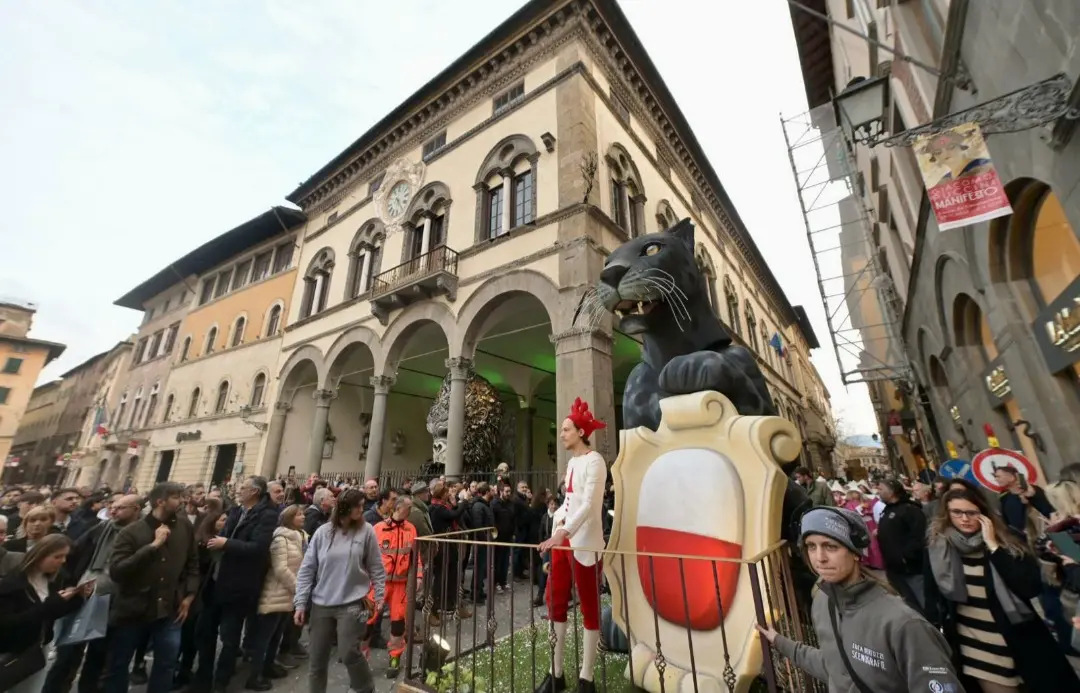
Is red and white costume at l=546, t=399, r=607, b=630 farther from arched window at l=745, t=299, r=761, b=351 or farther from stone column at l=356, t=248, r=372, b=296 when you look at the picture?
arched window at l=745, t=299, r=761, b=351

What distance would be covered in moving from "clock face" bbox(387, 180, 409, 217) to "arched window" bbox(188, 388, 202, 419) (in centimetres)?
1320

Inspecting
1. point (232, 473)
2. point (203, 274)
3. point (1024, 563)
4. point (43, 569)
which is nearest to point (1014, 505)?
point (1024, 563)

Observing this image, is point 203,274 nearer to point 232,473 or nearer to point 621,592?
point 232,473

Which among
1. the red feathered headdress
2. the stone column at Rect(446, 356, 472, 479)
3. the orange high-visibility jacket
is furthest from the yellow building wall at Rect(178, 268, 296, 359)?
the red feathered headdress

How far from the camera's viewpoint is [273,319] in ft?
62.1

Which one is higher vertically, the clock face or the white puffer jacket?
the clock face

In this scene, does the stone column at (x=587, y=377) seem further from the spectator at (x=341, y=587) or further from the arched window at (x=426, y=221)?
the arched window at (x=426, y=221)

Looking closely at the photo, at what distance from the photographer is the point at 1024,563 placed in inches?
87.7

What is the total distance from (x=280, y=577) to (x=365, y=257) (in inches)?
534

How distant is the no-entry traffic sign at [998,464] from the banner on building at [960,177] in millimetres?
2397

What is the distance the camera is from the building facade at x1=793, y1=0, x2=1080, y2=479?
13.4 feet

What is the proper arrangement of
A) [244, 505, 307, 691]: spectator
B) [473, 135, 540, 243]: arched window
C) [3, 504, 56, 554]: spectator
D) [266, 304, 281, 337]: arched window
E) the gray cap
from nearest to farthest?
the gray cap → [3, 504, 56, 554]: spectator → [244, 505, 307, 691]: spectator → [473, 135, 540, 243]: arched window → [266, 304, 281, 337]: arched window

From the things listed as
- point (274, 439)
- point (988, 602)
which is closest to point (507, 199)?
point (988, 602)

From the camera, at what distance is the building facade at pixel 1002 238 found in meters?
4.08
